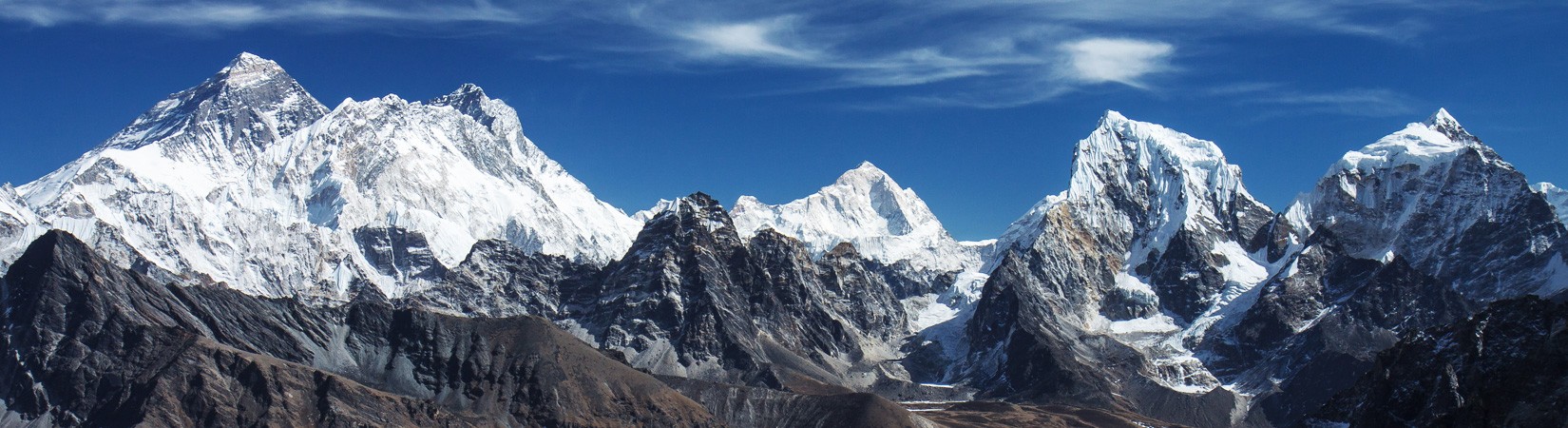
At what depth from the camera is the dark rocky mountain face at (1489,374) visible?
523ft

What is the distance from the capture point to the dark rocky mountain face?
160m

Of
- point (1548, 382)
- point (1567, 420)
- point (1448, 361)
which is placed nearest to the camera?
point (1567, 420)

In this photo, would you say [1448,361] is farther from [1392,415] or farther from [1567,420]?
[1567,420]

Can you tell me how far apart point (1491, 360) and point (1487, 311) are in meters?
12.4

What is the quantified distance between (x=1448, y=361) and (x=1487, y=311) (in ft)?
25.7

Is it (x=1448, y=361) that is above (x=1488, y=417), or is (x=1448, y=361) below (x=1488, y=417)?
above

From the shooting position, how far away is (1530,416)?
501 feet

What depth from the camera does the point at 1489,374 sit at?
579ft

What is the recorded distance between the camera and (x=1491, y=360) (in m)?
180

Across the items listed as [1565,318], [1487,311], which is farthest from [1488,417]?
[1487,311]

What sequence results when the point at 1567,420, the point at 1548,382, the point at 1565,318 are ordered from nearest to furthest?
the point at 1567,420, the point at 1548,382, the point at 1565,318

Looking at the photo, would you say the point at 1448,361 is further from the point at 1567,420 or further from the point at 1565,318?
the point at 1567,420

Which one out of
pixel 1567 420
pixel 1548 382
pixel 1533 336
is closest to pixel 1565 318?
pixel 1533 336

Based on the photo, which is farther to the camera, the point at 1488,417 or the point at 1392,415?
the point at 1392,415
